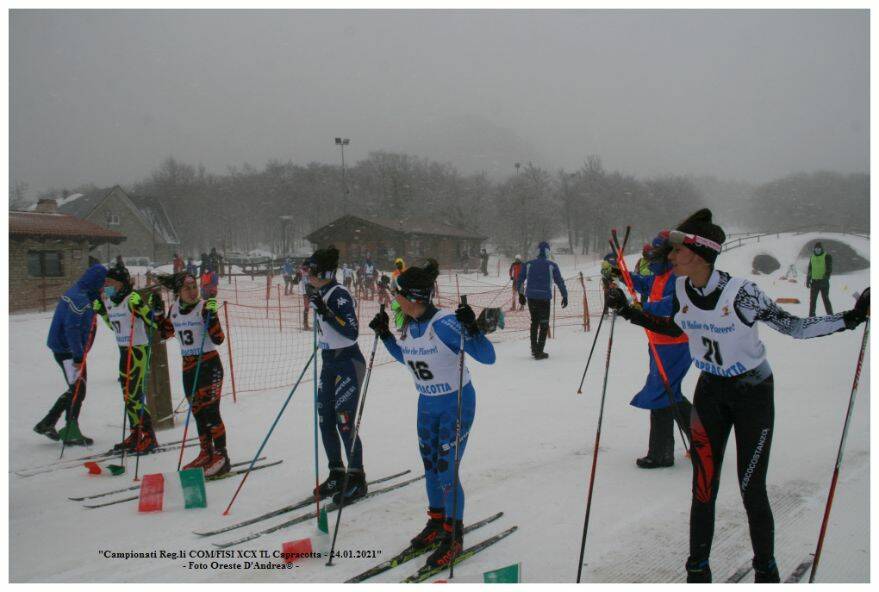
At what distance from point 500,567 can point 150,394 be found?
4.96 m

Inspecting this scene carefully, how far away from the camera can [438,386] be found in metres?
3.54

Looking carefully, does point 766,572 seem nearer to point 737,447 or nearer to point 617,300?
point 737,447

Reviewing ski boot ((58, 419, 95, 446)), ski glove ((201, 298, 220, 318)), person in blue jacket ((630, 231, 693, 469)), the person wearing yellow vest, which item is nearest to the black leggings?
person in blue jacket ((630, 231, 693, 469))

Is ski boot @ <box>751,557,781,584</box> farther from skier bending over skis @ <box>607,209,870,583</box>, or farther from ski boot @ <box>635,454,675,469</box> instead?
ski boot @ <box>635,454,675,469</box>

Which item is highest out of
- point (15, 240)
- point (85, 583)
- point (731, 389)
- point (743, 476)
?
point (15, 240)

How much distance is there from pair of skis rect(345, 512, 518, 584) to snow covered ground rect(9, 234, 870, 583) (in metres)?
0.05

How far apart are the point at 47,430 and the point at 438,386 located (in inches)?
197

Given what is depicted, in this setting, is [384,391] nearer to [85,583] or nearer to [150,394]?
[150,394]

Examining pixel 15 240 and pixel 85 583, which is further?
pixel 15 240

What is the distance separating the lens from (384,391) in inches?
322

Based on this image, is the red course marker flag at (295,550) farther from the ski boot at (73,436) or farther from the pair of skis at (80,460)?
the ski boot at (73,436)

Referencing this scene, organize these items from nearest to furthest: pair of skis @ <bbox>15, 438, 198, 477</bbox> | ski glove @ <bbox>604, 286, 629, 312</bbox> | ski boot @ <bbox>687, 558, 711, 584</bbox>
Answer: ski boot @ <bbox>687, 558, 711, 584</bbox> → ski glove @ <bbox>604, 286, 629, 312</bbox> → pair of skis @ <bbox>15, 438, 198, 477</bbox>

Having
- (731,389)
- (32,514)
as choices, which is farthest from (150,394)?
(731,389)

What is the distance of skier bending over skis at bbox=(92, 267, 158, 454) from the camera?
19.4ft
